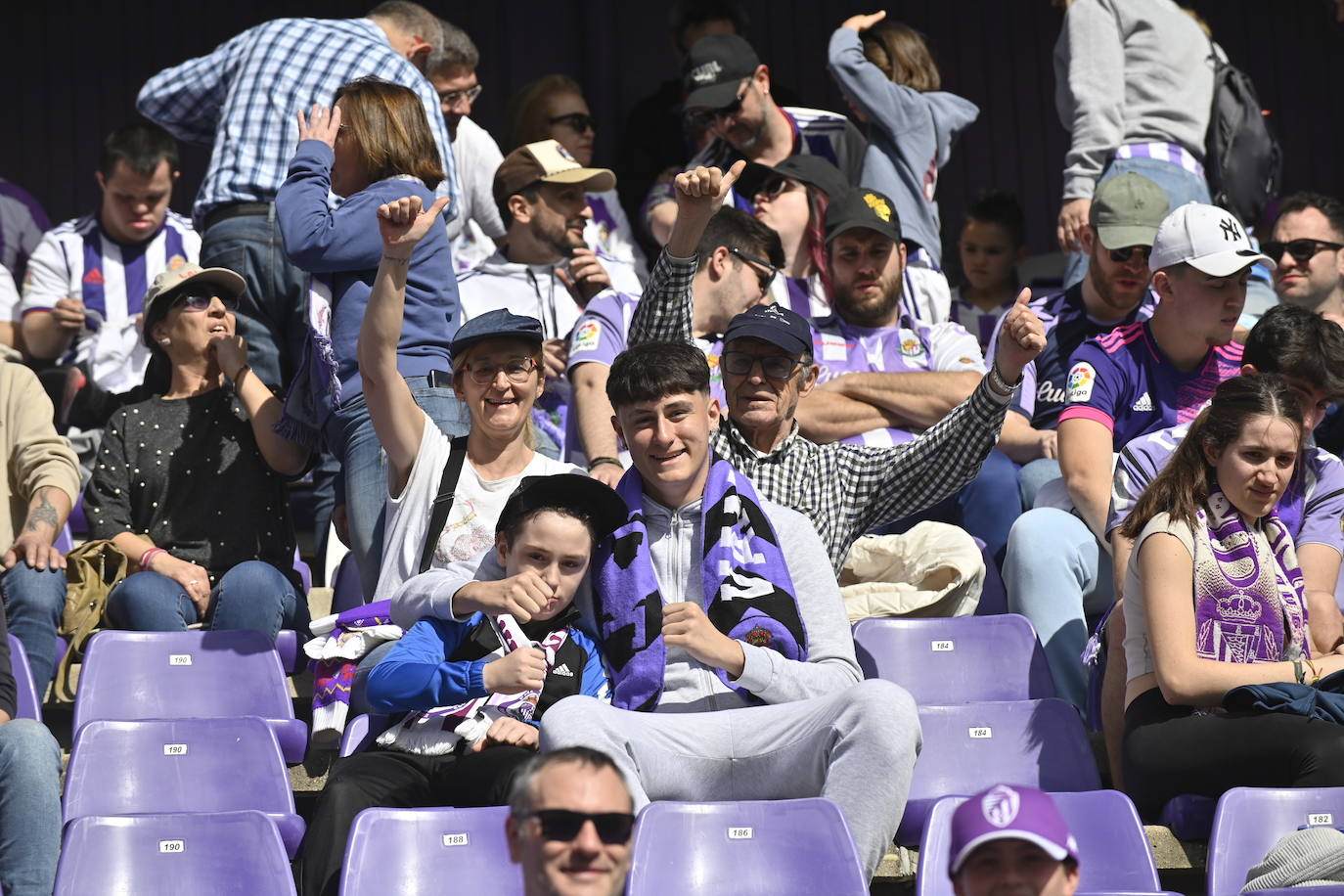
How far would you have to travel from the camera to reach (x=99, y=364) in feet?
18.6

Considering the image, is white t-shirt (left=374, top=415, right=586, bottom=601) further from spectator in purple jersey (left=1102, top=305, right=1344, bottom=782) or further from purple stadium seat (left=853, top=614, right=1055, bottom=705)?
spectator in purple jersey (left=1102, top=305, right=1344, bottom=782)

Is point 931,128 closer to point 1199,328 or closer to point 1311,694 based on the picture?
point 1199,328

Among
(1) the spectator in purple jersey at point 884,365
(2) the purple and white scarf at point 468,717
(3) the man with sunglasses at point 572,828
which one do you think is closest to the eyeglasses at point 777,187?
(1) the spectator in purple jersey at point 884,365

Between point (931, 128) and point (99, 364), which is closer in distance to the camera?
point (99, 364)

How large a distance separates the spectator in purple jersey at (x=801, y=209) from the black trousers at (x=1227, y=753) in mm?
2179

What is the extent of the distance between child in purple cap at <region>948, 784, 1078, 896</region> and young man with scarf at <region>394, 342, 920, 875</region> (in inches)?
29.1

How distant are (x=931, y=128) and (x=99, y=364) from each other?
9.38 feet

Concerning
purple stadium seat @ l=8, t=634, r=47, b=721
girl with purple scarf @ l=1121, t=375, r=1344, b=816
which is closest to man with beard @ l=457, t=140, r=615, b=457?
purple stadium seat @ l=8, t=634, r=47, b=721

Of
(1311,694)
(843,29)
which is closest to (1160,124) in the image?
(843,29)

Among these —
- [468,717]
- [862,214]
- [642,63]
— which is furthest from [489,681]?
[642,63]

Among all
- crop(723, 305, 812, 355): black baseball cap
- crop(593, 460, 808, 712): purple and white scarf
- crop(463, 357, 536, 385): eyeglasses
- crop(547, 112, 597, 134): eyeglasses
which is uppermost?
crop(547, 112, 597, 134): eyeglasses

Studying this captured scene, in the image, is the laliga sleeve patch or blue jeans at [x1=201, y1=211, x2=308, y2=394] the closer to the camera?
the laliga sleeve patch

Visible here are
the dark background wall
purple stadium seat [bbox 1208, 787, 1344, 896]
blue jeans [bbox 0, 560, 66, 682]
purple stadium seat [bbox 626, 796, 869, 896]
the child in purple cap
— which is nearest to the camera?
the child in purple cap

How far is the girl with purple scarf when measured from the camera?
11.4ft
